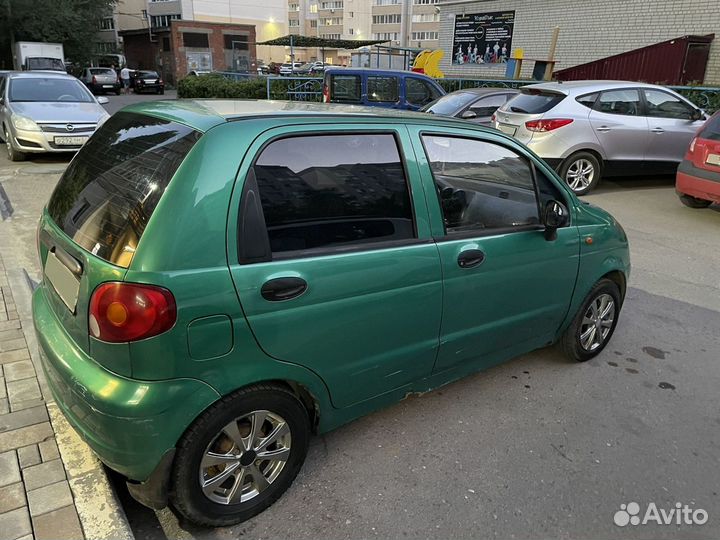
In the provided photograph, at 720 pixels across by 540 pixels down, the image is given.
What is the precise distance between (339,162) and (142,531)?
5.82 feet

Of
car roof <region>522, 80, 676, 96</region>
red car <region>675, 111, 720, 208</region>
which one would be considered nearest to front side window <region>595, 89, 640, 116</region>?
car roof <region>522, 80, 676, 96</region>

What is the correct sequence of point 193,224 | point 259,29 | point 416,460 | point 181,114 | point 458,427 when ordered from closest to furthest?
1. point 193,224
2. point 181,114
3. point 416,460
4. point 458,427
5. point 259,29

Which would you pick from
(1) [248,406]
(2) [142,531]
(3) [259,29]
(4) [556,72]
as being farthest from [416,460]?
(3) [259,29]

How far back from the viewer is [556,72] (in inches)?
861

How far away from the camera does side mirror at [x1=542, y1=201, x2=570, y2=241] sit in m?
2.99

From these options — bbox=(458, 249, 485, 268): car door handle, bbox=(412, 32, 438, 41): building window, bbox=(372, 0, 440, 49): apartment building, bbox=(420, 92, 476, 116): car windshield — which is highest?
bbox=(372, 0, 440, 49): apartment building

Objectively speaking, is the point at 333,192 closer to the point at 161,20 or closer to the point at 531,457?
the point at 531,457

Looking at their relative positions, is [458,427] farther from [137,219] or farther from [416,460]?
[137,219]

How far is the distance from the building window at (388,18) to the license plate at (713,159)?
8032cm

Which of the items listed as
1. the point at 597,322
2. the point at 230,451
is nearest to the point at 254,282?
the point at 230,451

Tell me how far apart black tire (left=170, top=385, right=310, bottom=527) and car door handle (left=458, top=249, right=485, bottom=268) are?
1035mm

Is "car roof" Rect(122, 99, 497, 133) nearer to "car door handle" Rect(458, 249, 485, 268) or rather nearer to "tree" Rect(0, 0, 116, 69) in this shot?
"car door handle" Rect(458, 249, 485, 268)

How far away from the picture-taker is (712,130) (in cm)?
701

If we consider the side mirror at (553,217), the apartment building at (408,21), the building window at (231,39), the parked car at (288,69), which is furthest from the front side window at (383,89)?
the apartment building at (408,21)
